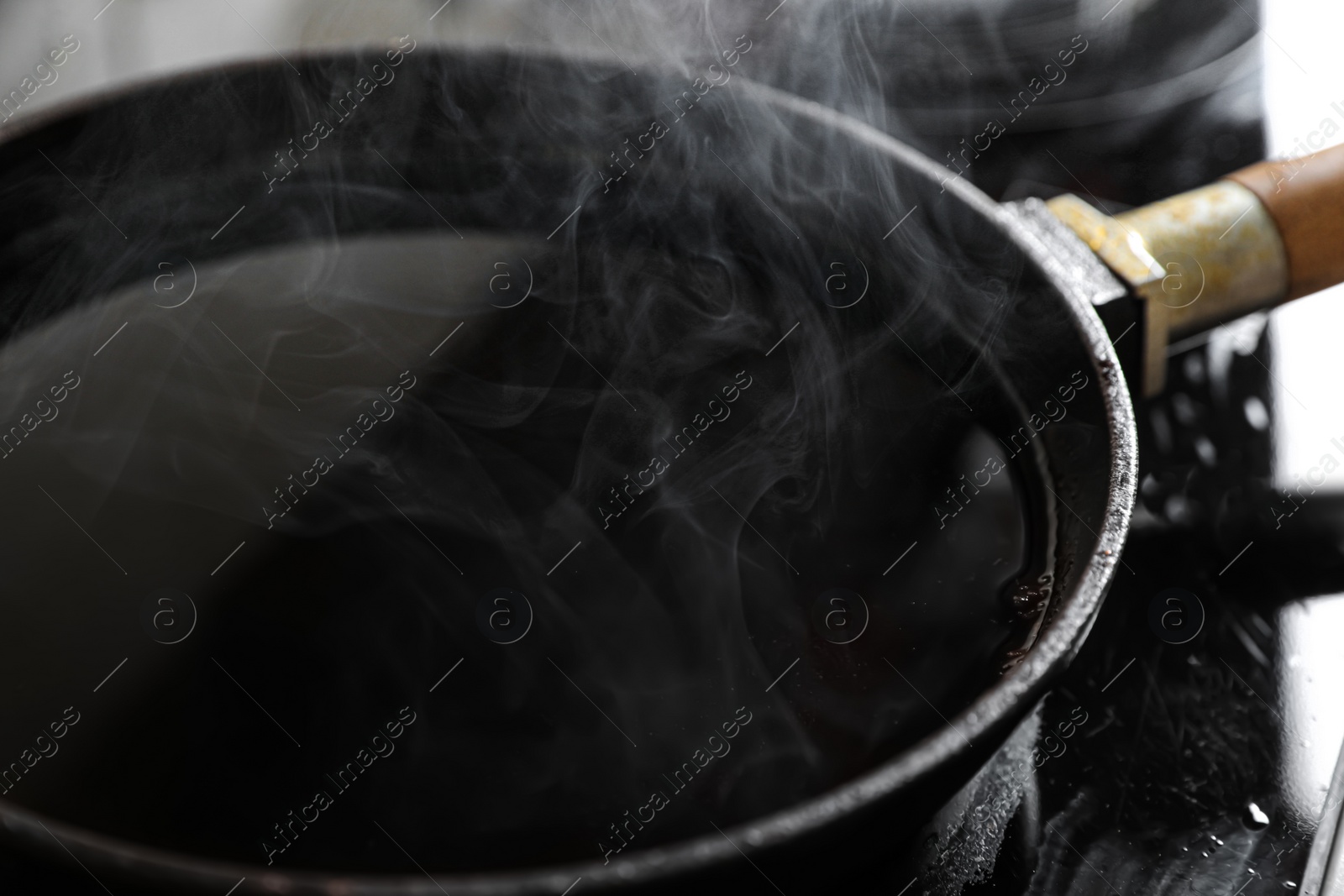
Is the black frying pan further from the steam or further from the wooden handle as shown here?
the wooden handle

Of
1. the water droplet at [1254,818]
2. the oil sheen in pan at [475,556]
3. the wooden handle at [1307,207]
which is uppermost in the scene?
the oil sheen in pan at [475,556]

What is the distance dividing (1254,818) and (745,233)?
0.80 metres

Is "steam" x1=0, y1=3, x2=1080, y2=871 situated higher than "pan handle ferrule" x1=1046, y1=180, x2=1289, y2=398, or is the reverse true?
"steam" x1=0, y1=3, x2=1080, y2=871

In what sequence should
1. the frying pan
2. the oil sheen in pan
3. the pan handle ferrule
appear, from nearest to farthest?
the frying pan
the oil sheen in pan
the pan handle ferrule

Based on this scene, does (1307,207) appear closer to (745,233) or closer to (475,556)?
(745,233)

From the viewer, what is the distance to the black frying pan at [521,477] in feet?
→ 2.79

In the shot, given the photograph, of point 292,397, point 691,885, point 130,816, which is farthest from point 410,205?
point 691,885

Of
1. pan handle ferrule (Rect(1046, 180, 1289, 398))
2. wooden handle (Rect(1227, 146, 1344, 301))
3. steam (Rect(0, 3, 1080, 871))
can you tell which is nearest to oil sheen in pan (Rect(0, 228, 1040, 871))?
steam (Rect(0, 3, 1080, 871))

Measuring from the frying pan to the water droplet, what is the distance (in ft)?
0.76

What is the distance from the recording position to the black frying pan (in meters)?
0.85

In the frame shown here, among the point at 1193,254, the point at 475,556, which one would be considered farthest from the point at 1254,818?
the point at 475,556

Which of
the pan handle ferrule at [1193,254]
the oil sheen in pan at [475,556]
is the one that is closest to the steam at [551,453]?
the oil sheen in pan at [475,556]

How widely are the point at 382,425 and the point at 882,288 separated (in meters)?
0.56

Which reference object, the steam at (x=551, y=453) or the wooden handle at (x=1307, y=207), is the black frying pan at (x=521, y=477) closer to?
the steam at (x=551, y=453)
